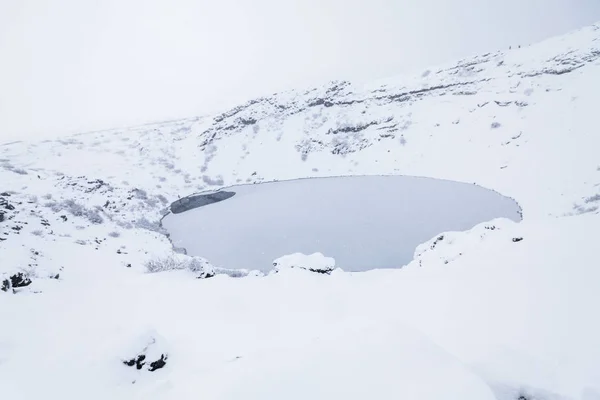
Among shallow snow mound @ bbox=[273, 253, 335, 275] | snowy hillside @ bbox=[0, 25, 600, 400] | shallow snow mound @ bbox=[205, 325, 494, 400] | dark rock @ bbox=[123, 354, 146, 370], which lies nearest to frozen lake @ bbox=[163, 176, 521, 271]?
snowy hillside @ bbox=[0, 25, 600, 400]

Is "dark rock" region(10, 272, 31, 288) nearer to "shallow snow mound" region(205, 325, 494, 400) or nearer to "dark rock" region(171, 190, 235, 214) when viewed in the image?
"shallow snow mound" region(205, 325, 494, 400)

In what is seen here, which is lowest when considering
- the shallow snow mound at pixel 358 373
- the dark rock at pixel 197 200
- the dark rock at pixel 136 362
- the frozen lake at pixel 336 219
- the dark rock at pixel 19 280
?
the frozen lake at pixel 336 219

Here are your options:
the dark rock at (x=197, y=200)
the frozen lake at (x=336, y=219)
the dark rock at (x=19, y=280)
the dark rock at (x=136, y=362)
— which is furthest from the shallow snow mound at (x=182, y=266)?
the dark rock at (x=197, y=200)

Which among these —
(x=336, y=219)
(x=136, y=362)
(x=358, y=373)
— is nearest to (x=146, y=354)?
(x=136, y=362)

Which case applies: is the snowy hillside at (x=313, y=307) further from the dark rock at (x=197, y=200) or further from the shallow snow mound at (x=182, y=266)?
the dark rock at (x=197, y=200)

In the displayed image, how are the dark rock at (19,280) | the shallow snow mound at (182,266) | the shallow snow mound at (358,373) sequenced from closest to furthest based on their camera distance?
1. the shallow snow mound at (358,373)
2. the dark rock at (19,280)
3. the shallow snow mound at (182,266)

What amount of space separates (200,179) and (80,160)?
13.4m

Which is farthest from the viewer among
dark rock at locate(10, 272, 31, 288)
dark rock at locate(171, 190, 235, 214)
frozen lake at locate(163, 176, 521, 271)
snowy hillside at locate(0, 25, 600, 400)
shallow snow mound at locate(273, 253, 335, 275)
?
dark rock at locate(171, 190, 235, 214)

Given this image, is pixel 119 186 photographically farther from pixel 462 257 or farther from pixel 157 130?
pixel 462 257

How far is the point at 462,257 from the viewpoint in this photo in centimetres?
1014

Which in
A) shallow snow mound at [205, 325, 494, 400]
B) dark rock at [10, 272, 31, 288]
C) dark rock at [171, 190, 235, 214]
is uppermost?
shallow snow mound at [205, 325, 494, 400]

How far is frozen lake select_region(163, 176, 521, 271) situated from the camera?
1780 cm

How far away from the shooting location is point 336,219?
22.2m

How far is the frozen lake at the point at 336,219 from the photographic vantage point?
58.4 feet
